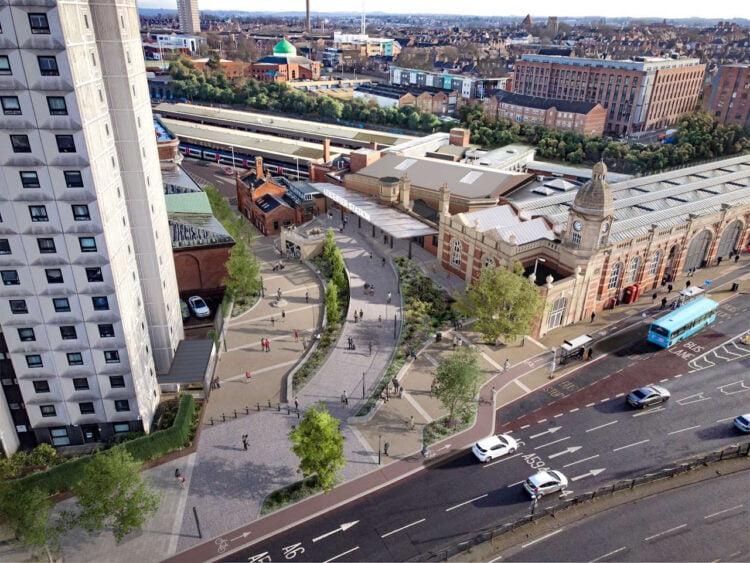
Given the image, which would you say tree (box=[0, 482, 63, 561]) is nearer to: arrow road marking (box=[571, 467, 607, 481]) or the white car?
the white car

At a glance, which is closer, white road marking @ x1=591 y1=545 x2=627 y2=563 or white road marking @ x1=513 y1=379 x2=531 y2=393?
white road marking @ x1=591 y1=545 x2=627 y2=563

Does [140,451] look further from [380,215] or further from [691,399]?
[380,215]

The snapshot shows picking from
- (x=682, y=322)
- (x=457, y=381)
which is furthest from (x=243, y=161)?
(x=682, y=322)

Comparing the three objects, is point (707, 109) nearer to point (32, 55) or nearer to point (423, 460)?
point (423, 460)

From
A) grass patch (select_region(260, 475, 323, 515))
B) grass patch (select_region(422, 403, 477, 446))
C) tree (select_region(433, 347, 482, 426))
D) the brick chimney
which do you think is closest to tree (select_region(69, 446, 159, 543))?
grass patch (select_region(260, 475, 323, 515))

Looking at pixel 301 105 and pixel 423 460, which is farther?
pixel 301 105

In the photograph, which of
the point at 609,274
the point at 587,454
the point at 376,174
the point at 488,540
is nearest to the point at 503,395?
the point at 587,454
